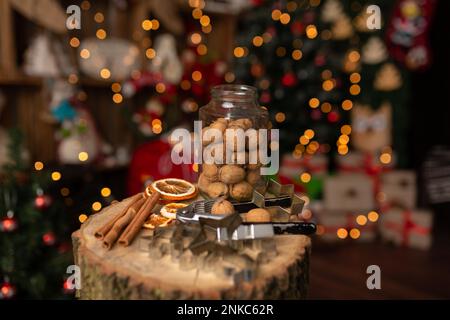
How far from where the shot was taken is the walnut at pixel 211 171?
1.09m

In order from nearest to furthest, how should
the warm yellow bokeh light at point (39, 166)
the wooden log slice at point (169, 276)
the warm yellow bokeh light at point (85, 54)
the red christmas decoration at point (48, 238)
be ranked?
1. the wooden log slice at point (169, 276)
2. the red christmas decoration at point (48, 238)
3. the warm yellow bokeh light at point (39, 166)
4. the warm yellow bokeh light at point (85, 54)

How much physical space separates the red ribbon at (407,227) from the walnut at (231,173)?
6.80 ft

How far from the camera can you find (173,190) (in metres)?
1.15

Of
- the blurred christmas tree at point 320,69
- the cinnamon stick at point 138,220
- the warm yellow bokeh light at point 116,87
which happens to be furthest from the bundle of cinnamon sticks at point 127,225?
the blurred christmas tree at point 320,69

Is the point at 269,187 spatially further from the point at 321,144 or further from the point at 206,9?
the point at 206,9

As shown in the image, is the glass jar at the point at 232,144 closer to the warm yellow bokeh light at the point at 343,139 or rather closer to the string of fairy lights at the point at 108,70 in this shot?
the string of fairy lights at the point at 108,70

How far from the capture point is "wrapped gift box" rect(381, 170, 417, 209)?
2922mm

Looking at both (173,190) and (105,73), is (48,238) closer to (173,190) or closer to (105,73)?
(173,190)

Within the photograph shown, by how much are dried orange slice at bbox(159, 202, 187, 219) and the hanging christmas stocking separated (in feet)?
9.28

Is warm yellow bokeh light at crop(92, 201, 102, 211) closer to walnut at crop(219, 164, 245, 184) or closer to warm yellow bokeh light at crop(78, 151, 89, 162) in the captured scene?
warm yellow bokeh light at crop(78, 151, 89, 162)

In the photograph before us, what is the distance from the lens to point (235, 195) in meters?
1.10

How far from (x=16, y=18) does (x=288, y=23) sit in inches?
71.6

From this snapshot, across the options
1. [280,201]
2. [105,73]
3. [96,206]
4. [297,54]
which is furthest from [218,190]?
[297,54]

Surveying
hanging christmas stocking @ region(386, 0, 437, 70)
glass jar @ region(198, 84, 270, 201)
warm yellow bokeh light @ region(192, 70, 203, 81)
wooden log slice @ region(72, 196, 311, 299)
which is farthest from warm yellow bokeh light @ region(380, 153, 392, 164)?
wooden log slice @ region(72, 196, 311, 299)
